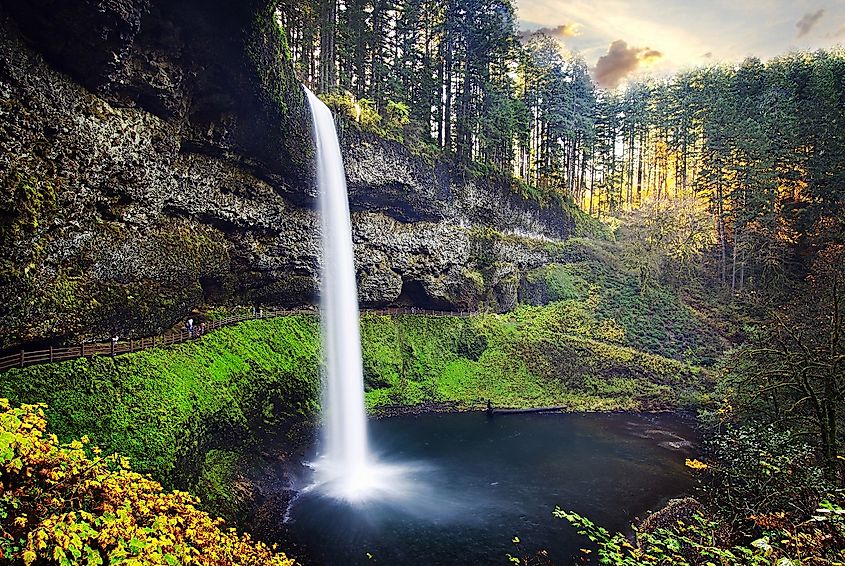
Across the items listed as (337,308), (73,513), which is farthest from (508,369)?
(73,513)

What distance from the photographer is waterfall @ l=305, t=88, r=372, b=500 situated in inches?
792

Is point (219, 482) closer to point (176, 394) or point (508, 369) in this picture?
point (176, 394)

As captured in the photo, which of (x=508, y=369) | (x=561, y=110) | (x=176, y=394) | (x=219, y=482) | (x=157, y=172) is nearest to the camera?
(x=219, y=482)

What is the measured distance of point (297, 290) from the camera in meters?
24.9

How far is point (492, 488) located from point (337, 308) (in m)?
11.6

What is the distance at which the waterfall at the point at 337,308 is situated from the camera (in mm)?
20125

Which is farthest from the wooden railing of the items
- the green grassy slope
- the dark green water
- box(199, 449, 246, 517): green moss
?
the green grassy slope

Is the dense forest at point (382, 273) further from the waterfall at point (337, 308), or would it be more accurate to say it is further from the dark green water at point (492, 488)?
the waterfall at point (337, 308)

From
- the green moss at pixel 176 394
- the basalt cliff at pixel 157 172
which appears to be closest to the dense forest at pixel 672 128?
the basalt cliff at pixel 157 172

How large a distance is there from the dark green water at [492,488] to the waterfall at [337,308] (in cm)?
167

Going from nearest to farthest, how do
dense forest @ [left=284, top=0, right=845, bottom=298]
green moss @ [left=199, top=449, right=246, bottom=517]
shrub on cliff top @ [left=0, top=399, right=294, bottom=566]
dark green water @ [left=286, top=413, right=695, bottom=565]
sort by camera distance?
shrub on cliff top @ [left=0, top=399, right=294, bottom=566], dark green water @ [left=286, top=413, right=695, bottom=565], green moss @ [left=199, top=449, right=246, bottom=517], dense forest @ [left=284, top=0, right=845, bottom=298]

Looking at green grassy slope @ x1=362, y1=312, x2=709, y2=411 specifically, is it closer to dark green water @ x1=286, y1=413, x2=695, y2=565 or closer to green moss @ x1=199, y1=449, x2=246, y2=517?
dark green water @ x1=286, y1=413, x2=695, y2=565

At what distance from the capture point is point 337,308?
2330cm

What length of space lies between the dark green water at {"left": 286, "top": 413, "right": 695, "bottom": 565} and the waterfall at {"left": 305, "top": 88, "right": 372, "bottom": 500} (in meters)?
1.67
